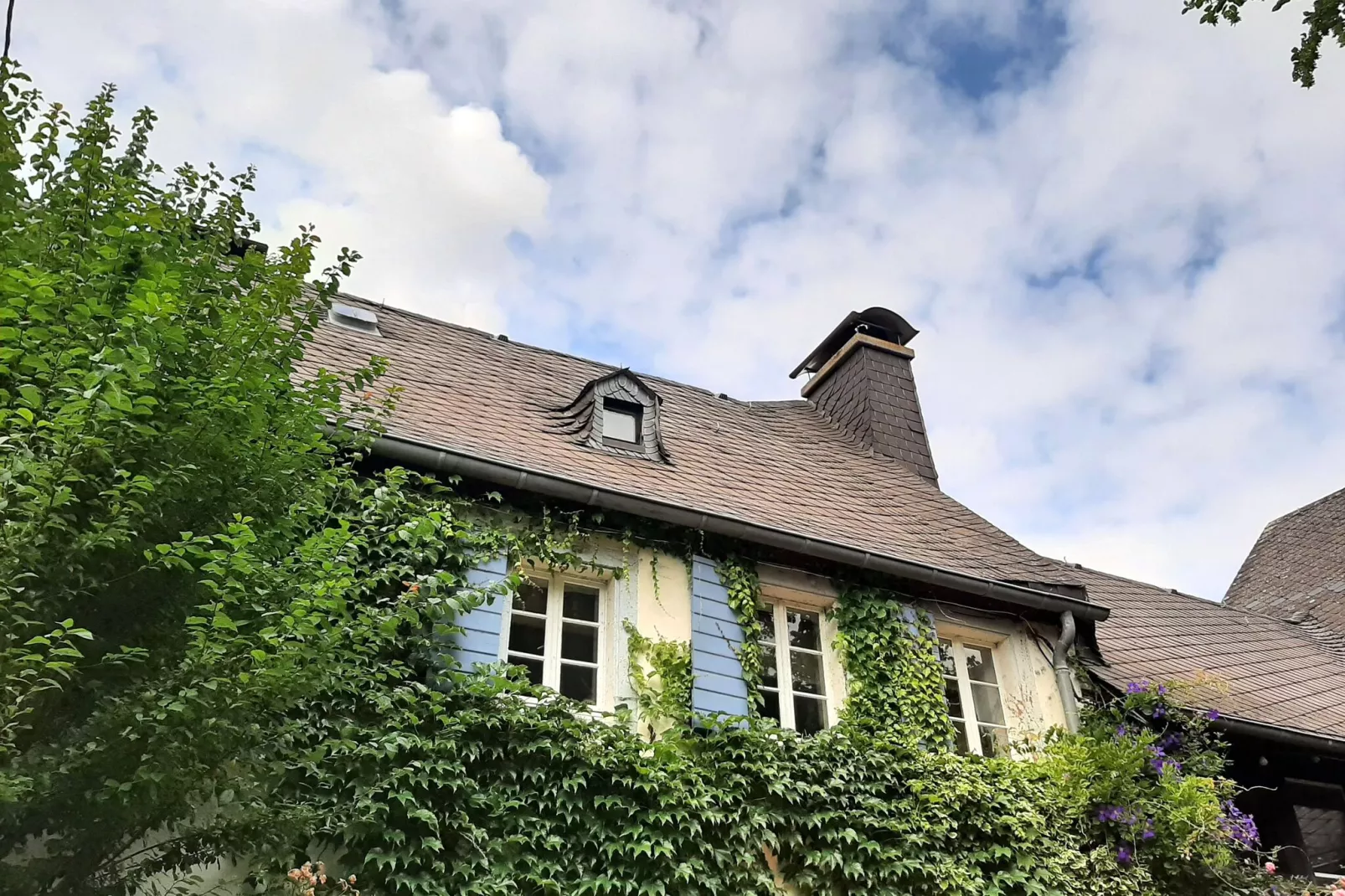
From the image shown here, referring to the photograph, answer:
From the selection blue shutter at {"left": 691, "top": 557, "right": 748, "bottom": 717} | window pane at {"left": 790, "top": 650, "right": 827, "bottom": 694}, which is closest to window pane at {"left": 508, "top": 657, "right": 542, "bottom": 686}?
blue shutter at {"left": 691, "top": 557, "right": 748, "bottom": 717}

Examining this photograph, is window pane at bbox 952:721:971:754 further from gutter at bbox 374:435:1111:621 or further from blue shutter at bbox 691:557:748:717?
blue shutter at bbox 691:557:748:717

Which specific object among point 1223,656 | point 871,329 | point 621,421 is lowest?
point 1223,656

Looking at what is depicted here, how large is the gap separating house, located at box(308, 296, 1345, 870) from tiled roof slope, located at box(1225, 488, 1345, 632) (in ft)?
6.59

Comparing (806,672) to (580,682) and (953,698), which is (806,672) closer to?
(953,698)

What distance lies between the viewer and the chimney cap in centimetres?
1534

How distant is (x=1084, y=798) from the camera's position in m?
8.54

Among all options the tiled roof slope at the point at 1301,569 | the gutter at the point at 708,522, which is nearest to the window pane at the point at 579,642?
the gutter at the point at 708,522

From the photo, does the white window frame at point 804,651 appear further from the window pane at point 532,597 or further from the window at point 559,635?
the window pane at point 532,597

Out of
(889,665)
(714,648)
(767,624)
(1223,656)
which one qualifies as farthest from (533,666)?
(1223,656)

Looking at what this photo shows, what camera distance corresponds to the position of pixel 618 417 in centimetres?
1016

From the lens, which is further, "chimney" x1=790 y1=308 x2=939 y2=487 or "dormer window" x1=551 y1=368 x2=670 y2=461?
"chimney" x1=790 y1=308 x2=939 y2=487

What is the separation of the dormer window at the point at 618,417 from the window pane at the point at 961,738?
11.6 feet

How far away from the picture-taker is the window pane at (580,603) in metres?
8.13

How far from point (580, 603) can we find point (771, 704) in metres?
1.73
